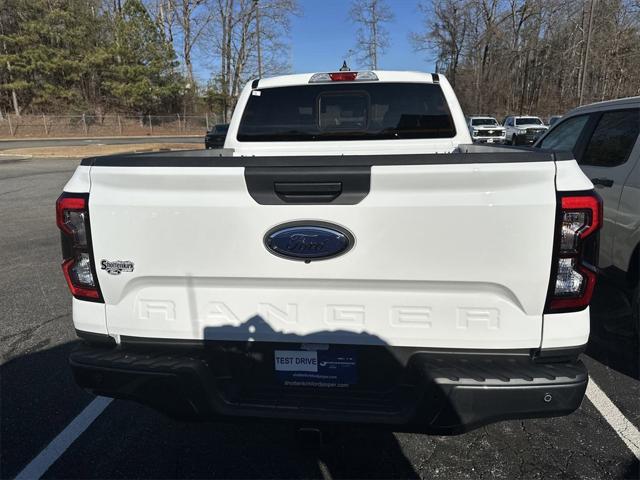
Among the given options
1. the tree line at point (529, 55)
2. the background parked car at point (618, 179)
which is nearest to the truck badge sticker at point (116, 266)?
the background parked car at point (618, 179)

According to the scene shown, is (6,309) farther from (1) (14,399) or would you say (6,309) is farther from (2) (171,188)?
(2) (171,188)

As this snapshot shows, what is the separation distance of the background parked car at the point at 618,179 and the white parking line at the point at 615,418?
0.81m

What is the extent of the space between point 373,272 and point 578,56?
168 feet

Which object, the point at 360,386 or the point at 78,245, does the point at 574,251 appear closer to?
the point at 360,386

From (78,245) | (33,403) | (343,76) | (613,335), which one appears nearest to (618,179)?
(613,335)

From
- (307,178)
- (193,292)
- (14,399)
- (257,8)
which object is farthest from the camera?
(257,8)

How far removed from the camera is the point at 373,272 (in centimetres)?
192

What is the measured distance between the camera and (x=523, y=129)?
2578 centimetres

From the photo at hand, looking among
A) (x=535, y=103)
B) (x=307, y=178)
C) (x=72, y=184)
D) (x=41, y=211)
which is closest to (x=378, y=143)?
(x=307, y=178)

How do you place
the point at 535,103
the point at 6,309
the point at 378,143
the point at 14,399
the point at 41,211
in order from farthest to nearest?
the point at 535,103 < the point at 41,211 < the point at 6,309 < the point at 378,143 < the point at 14,399

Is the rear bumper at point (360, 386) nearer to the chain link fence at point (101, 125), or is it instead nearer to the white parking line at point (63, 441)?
the white parking line at point (63, 441)

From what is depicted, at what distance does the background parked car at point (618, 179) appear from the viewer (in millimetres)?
3775

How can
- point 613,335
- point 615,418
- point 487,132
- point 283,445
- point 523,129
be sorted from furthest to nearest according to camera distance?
point 487,132 → point 523,129 → point 613,335 → point 615,418 → point 283,445

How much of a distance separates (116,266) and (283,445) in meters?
1.41
